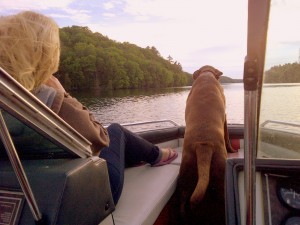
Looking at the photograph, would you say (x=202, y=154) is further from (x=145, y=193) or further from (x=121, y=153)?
(x=121, y=153)

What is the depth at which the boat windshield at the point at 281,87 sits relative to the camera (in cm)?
87

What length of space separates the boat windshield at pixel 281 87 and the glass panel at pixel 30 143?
0.82 meters

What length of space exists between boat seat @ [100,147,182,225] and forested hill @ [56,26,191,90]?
41.9 meters

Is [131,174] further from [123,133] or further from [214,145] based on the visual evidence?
→ [214,145]

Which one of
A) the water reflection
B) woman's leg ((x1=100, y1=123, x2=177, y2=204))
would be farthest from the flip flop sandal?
the water reflection

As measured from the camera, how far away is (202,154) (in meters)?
2.30

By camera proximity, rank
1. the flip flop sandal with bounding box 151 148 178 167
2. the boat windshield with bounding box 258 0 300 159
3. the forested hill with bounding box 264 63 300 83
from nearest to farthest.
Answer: the boat windshield with bounding box 258 0 300 159, the forested hill with bounding box 264 63 300 83, the flip flop sandal with bounding box 151 148 178 167

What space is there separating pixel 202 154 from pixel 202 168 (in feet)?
0.37

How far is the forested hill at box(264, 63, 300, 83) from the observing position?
98 cm

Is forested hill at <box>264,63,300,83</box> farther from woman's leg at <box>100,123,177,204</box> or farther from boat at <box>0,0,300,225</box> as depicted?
woman's leg at <box>100,123,177,204</box>

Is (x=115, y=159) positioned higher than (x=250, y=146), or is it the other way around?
(x=250, y=146)

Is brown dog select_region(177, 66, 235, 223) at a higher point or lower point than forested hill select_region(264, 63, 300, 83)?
lower

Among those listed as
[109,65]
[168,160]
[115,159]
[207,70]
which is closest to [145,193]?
[115,159]

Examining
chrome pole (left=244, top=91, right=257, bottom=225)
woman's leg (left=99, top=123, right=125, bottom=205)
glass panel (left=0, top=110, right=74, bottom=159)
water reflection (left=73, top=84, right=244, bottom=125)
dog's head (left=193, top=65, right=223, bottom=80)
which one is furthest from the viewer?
water reflection (left=73, top=84, right=244, bottom=125)
